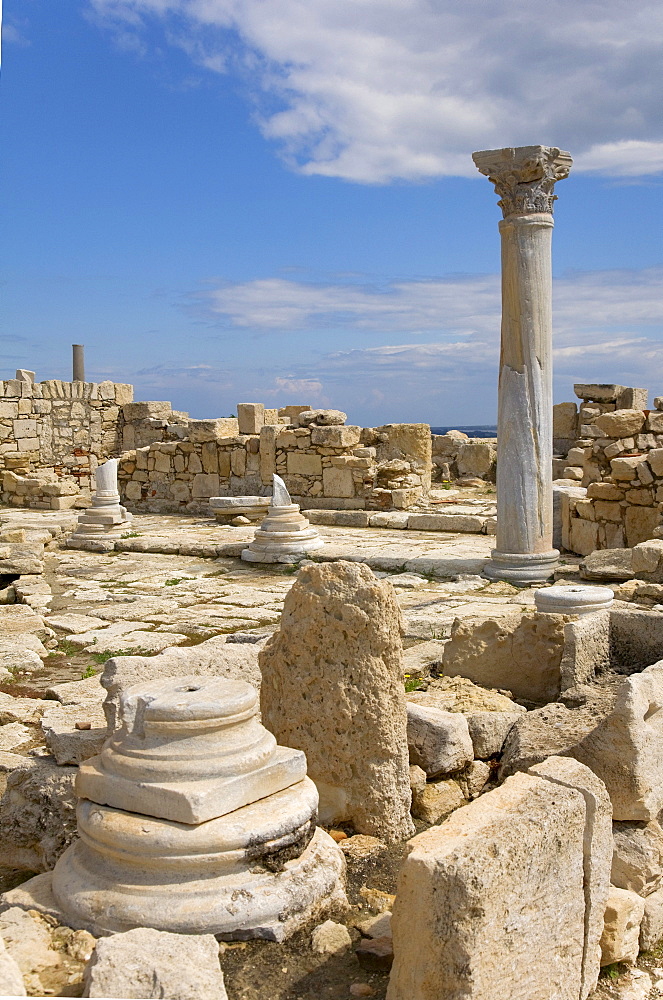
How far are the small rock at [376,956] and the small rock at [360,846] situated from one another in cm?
70

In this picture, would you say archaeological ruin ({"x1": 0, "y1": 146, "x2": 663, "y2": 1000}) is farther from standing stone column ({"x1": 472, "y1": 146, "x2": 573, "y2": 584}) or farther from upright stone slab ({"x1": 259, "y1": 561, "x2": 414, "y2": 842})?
standing stone column ({"x1": 472, "y1": 146, "x2": 573, "y2": 584})

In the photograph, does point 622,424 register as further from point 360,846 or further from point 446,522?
point 360,846

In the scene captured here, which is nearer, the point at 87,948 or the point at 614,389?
the point at 87,948

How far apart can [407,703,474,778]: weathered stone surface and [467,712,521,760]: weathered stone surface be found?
0.42 ft

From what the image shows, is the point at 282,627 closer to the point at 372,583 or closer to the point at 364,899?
the point at 372,583

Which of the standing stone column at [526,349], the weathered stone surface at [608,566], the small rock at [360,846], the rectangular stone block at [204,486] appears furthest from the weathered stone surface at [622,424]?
the small rock at [360,846]

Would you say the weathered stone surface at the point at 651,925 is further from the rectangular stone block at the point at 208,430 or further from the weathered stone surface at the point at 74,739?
the rectangular stone block at the point at 208,430

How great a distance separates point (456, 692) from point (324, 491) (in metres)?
10.3

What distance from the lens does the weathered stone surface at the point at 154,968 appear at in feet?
7.28

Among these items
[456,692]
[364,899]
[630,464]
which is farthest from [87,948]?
[630,464]

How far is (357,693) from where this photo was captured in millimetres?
3621

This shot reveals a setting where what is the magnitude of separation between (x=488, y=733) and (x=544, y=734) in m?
0.36

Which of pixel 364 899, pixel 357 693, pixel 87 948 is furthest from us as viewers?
pixel 357 693

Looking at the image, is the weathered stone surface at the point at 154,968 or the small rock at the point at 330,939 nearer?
the weathered stone surface at the point at 154,968
